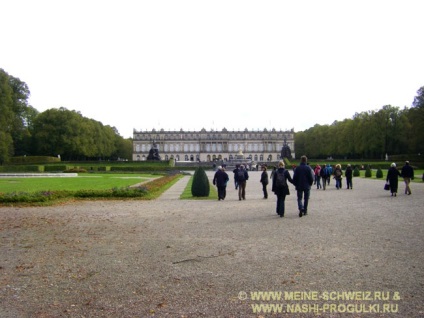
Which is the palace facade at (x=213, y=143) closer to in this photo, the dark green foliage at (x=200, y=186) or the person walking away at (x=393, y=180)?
the dark green foliage at (x=200, y=186)

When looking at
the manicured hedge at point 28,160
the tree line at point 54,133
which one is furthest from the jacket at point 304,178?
the manicured hedge at point 28,160

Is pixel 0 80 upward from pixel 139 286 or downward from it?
upward

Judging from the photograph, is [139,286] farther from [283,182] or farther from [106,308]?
[283,182]

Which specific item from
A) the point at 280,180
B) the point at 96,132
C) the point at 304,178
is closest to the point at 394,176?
the point at 304,178

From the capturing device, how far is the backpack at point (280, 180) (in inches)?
488

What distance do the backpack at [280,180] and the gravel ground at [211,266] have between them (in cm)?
108

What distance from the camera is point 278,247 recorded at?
25.4 ft

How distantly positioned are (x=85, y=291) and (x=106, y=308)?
0.71 meters

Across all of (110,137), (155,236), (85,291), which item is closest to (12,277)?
(85,291)

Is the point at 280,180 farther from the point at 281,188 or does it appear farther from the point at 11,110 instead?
the point at 11,110

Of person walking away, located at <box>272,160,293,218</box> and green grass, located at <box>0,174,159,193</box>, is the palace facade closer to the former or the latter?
green grass, located at <box>0,174,159,193</box>

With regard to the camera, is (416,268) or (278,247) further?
(278,247)

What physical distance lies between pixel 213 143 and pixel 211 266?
123 meters

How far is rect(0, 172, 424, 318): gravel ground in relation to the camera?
15.8 feet
